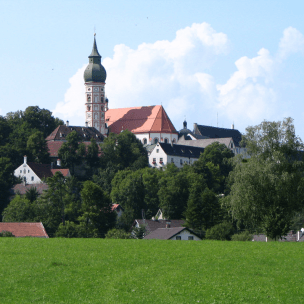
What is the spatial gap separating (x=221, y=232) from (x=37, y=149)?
163ft

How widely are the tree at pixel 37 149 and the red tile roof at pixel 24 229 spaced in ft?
152

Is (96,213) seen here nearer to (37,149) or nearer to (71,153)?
(71,153)

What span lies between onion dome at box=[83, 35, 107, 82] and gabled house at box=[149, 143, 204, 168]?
3151 centimetres

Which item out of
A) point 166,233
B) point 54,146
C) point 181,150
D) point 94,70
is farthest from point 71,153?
point 166,233

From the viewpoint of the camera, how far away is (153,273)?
76.4 ft

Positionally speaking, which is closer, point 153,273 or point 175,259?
point 153,273

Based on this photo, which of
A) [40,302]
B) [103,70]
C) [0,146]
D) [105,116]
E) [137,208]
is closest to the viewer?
[40,302]

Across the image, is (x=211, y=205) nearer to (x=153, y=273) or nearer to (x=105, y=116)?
(x=153, y=273)

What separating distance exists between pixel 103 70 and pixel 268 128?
102 m

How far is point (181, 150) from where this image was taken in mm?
124000

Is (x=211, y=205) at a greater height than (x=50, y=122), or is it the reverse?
(x=50, y=122)

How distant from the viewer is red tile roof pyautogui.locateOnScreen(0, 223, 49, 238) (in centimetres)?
5919

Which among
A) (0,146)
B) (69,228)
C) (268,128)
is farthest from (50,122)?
(268,128)

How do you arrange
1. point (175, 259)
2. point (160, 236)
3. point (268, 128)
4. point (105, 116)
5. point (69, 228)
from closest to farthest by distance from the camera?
point (175, 259) → point (268, 128) → point (160, 236) → point (69, 228) → point (105, 116)
